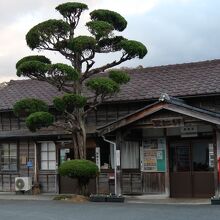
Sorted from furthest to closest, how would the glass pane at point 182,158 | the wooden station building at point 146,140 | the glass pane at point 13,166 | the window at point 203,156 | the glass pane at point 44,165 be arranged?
the glass pane at point 13,166 → the glass pane at point 44,165 → the glass pane at point 182,158 → the window at point 203,156 → the wooden station building at point 146,140

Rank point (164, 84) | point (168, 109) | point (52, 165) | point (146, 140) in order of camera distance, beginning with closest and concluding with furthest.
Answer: point (168, 109)
point (146, 140)
point (164, 84)
point (52, 165)

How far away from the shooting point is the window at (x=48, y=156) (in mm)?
23672

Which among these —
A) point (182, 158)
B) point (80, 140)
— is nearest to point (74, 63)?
point (80, 140)

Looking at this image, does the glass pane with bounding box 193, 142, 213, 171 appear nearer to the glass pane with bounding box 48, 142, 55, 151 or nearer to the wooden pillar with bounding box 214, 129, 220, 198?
the wooden pillar with bounding box 214, 129, 220, 198

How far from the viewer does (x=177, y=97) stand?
68.4 feet

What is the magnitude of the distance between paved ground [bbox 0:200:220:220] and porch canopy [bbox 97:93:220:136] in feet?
9.99

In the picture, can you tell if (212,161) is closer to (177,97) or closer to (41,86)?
(177,97)

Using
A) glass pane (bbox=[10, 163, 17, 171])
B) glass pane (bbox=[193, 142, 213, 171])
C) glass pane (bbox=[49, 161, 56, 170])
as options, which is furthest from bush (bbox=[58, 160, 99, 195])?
glass pane (bbox=[10, 163, 17, 171])

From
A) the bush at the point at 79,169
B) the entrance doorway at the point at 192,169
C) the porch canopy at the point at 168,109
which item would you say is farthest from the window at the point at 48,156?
the entrance doorway at the point at 192,169

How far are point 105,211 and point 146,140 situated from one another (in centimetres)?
636

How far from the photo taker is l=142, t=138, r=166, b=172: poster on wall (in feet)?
68.4

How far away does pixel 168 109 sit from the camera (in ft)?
60.7

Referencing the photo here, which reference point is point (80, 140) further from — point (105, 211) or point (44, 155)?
point (105, 211)

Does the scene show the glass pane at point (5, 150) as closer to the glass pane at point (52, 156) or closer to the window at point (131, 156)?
the glass pane at point (52, 156)
